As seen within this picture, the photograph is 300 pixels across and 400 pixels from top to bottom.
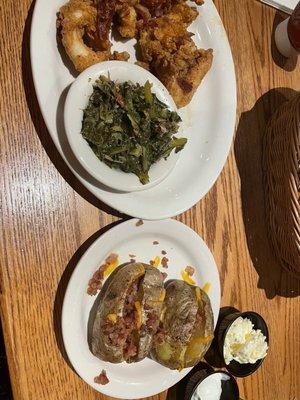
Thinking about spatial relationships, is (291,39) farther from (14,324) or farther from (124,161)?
(14,324)

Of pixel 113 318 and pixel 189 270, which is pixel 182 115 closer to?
pixel 189 270

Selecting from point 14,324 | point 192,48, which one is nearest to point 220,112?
point 192,48

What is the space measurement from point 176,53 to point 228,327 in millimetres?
1036

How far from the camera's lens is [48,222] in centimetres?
178

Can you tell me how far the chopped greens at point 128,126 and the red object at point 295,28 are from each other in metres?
0.77

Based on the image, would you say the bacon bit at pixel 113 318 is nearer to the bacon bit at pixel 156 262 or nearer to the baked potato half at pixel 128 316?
the baked potato half at pixel 128 316

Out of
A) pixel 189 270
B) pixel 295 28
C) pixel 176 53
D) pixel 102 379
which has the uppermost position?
pixel 295 28

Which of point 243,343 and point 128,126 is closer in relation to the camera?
point 128,126

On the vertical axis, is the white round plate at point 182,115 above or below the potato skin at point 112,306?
above

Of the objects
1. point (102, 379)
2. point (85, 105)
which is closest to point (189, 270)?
point (102, 379)

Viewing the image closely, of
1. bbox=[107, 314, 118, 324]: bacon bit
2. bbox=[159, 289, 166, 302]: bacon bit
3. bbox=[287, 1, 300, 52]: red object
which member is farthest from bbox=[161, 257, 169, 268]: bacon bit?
bbox=[287, 1, 300, 52]: red object

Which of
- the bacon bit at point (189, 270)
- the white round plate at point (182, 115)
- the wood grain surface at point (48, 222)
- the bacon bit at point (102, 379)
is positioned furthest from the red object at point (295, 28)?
the bacon bit at point (102, 379)

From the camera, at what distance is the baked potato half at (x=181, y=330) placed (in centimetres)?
186

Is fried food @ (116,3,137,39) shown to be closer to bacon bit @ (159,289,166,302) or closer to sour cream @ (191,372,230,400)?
bacon bit @ (159,289,166,302)
